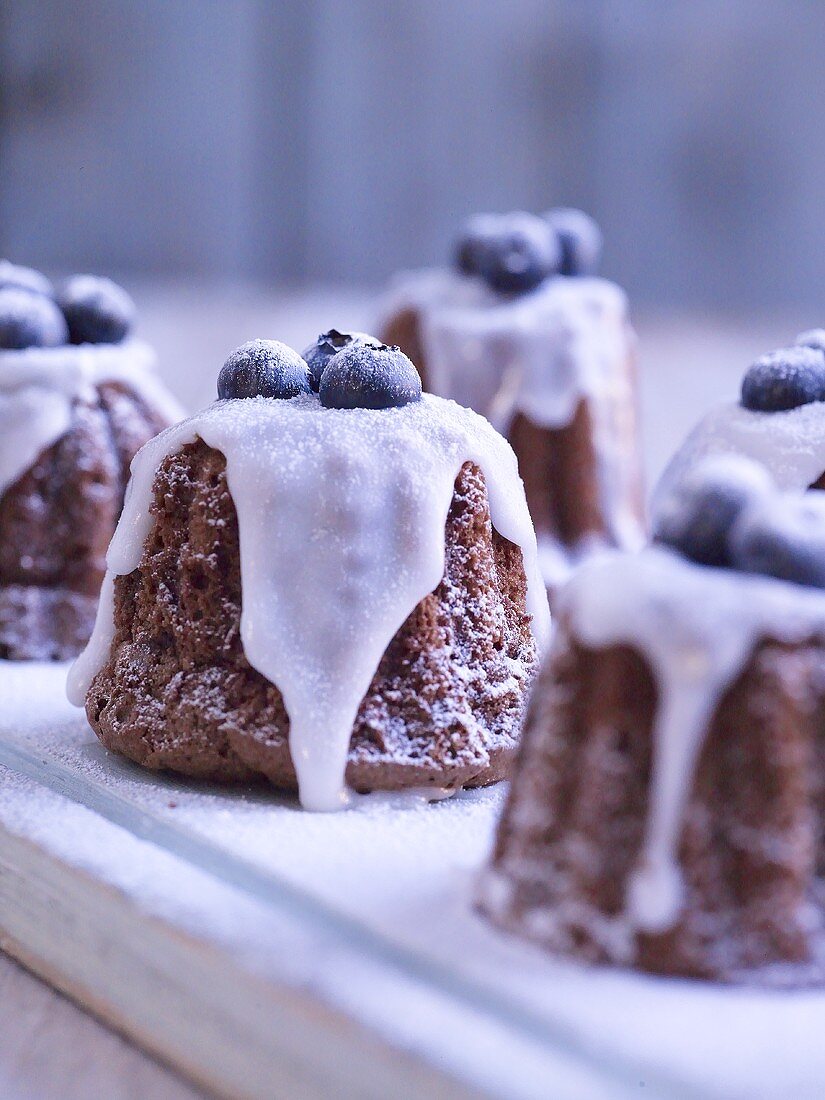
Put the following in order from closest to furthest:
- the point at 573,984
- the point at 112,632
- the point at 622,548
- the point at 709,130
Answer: the point at 573,984 → the point at 112,632 → the point at 622,548 → the point at 709,130

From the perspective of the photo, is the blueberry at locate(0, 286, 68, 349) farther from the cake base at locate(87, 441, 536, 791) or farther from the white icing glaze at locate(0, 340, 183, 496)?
→ the cake base at locate(87, 441, 536, 791)

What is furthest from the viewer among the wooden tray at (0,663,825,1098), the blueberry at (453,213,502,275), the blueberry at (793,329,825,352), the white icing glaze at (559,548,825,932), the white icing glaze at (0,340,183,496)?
the blueberry at (453,213,502,275)

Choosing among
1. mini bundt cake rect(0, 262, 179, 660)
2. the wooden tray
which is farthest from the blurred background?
the wooden tray

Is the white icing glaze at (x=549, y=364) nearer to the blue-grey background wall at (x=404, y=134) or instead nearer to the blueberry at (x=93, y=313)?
the blueberry at (x=93, y=313)

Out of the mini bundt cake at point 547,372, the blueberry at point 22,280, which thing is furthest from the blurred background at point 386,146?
the blueberry at point 22,280

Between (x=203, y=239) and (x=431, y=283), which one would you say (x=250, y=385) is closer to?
(x=431, y=283)

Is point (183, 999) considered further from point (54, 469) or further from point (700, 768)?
point (54, 469)

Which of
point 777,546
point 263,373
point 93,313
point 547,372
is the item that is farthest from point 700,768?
point 547,372

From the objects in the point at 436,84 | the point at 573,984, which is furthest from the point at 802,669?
the point at 436,84
